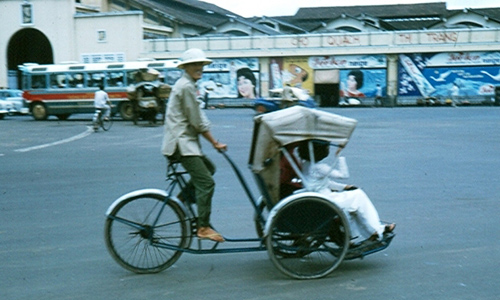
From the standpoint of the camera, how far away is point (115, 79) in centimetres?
3397

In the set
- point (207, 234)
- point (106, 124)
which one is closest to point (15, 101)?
point (106, 124)

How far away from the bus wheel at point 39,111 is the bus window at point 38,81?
0.96 meters

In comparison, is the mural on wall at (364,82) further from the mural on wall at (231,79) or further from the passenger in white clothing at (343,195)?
the passenger in white clothing at (343,195)

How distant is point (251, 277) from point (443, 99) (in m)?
45.9

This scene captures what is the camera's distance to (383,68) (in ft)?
162

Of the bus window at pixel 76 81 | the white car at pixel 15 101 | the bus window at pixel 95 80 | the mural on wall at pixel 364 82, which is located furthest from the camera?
the mural on wall at pixel 364 82

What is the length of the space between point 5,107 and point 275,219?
34999 millimetres

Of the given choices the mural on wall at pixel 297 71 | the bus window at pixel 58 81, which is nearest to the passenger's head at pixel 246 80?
the mural on wall at pixel 297 71

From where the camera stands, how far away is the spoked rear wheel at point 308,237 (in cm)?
515

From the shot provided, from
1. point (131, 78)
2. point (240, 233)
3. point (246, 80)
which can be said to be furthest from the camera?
point (246, 80)

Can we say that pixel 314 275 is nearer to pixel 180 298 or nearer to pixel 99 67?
pixel 180 298

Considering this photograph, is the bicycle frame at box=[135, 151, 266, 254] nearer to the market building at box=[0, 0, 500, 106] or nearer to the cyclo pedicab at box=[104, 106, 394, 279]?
the cyclo pedicab at box=[104, 106, 394, 279]

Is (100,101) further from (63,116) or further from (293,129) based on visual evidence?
(293,129)

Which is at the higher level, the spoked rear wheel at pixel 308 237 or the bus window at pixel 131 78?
the bus window at pixel 131 78
